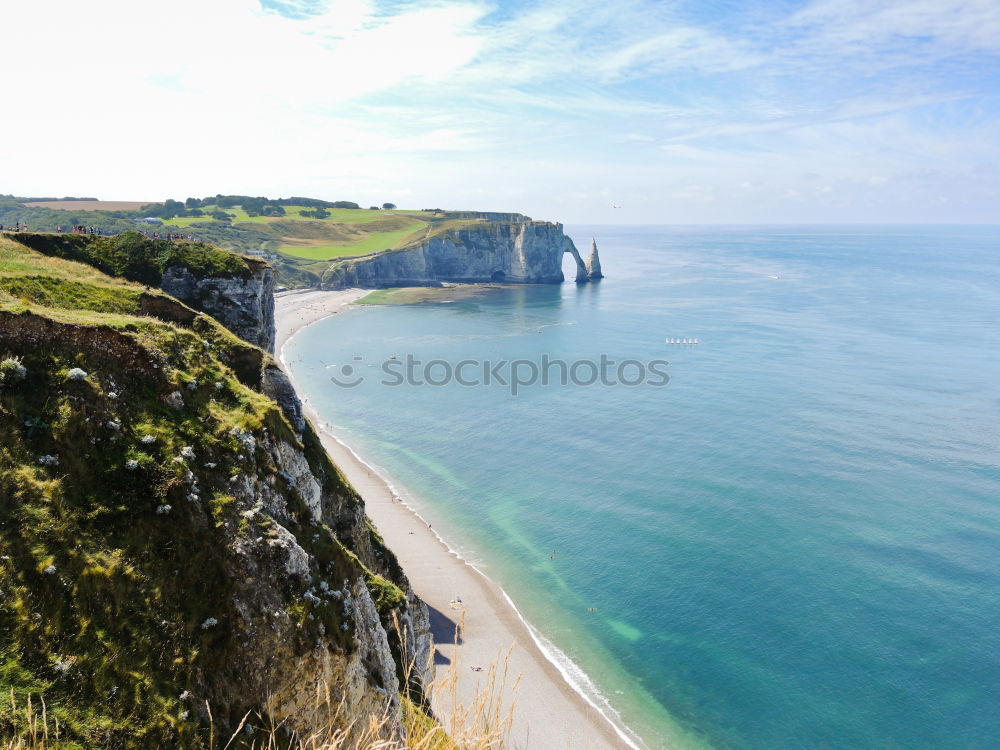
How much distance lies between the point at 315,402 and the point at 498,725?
8468 centimetres

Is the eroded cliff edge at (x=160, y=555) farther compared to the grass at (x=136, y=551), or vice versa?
the eroded cliff edge at (x=160, y=555)

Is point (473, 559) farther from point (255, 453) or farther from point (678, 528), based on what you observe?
point (255, 453)

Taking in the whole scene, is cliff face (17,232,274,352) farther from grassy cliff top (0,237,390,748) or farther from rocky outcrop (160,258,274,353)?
grassy cliff top (0,237,390,748)

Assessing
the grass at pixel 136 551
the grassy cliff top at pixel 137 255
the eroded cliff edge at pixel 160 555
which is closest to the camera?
the grass at pixel 136 551

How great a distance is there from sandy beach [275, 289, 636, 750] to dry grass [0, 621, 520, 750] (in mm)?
8627

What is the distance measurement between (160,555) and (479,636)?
28.4m

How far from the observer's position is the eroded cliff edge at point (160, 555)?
1317 centimetres

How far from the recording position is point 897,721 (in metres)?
33.0

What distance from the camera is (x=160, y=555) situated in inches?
607

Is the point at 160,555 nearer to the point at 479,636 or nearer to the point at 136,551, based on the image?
the point at 136,551

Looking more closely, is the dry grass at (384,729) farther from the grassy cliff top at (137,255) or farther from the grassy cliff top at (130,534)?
the grassy cliff top at (137,255)

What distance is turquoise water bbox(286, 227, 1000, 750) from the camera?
3503 cm

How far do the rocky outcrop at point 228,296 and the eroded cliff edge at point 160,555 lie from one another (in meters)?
13.2

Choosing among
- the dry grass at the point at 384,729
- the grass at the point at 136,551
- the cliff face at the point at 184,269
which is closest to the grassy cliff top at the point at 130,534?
the grass at the point at 136,551
